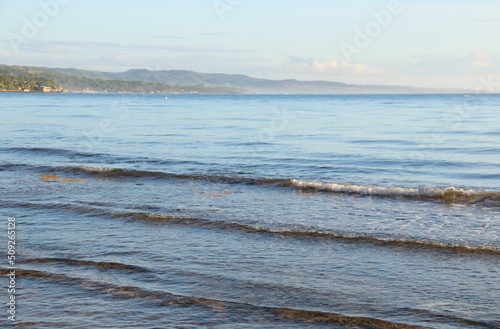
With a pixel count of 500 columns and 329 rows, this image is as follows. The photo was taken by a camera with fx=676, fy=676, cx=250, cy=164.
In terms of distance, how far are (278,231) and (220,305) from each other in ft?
15.0

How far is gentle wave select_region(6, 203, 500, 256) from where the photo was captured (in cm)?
1181

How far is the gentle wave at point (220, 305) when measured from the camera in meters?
8.21

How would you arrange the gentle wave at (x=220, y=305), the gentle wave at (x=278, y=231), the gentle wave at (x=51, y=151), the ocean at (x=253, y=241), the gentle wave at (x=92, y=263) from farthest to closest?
the gentle wave at (x=51, y=151)
the gentle wave at (x=278, y=231)
the gentle wave at (x=92, y=263)
the ocean at (x=253, y=241)
the gentle wave at (x=220, y=305)

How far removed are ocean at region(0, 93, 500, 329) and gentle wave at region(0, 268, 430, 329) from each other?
0.03 m

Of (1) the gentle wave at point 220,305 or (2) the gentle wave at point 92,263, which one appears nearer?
(1) the gentle wave at point 220,305

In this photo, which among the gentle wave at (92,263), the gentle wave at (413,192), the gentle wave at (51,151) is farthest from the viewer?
the gentle wave at (51,151)

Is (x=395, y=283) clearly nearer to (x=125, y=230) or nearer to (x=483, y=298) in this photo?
(x=483, y=298)

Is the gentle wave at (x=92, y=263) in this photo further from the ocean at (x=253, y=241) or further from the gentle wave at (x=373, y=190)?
the gentle wave at (x=373, y=190)

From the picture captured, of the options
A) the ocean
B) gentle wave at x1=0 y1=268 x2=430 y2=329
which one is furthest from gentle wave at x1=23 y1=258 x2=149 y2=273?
gentle wave at x1=0 y1=268 x2=430 y2=329

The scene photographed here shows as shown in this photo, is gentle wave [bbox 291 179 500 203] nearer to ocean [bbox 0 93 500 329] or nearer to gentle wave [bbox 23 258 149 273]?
ocean [bbox 0 93 500 329]

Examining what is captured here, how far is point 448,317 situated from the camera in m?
8.30

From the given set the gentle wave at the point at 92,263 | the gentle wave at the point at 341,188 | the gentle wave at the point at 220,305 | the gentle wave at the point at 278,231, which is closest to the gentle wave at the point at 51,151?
the gentle wave at the point at 341,188

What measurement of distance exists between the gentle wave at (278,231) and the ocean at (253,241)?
4cm

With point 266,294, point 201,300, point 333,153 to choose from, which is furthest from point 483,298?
point 333,153
